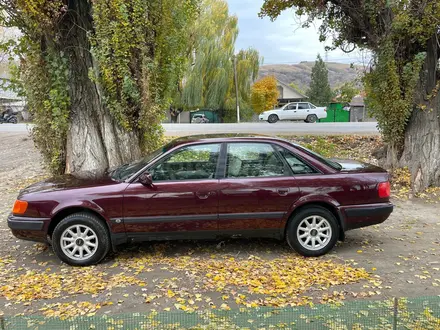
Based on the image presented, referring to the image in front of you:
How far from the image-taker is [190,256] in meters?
5.23

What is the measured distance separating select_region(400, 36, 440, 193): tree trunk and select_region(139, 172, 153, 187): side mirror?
263 inches

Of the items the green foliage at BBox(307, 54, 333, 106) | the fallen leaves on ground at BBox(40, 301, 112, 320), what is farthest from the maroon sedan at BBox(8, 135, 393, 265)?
the green foliage at BBox(307, 54, 333, 106)

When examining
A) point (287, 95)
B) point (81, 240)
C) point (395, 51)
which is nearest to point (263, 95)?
point (287, 95)

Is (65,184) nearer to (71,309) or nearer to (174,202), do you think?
(174,202)

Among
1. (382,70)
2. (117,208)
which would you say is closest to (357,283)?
(117,208)

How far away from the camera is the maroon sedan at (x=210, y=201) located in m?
4.79

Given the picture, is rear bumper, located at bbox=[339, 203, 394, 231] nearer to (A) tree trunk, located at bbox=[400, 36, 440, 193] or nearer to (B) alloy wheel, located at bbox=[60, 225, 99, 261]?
(B) alloy wheel, located at bbox=[60, 225, 99, 261]

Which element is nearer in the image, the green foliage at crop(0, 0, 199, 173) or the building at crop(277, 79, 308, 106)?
the green foliage at crop(0, 0, 199, 173)

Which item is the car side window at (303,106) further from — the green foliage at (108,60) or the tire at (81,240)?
the tire at (81,240)

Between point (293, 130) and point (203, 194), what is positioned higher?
point (293, 130)

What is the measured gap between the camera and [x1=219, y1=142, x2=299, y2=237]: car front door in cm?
495

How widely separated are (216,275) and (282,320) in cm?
139

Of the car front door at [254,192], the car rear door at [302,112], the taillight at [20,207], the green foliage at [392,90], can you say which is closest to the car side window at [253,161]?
the car front door at [254,192]

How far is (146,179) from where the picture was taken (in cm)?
477
